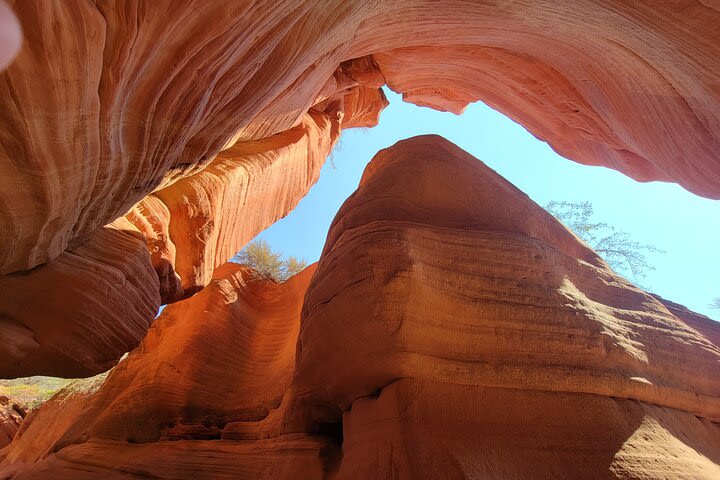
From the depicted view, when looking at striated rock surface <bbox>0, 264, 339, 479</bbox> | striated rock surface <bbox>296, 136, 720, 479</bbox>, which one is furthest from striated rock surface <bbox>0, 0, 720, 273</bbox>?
striated rock surface <bbox>0, 264, 339, 479</bbox>

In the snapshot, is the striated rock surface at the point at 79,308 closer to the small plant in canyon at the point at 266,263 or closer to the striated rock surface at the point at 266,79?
the striated rock surface at the point at 266,79

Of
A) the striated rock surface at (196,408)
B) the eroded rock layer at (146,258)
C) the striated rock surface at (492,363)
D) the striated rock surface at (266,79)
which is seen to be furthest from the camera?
the striated rock surface at (196,408)

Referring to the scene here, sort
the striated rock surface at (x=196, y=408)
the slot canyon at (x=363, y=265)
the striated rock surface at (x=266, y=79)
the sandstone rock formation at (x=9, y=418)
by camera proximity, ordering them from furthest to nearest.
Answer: the sandstone rock formation at (x=9, y=418), the striated rock surface at (x=196, y=408), the slot canyon at (x=363, y=265), the striated rock surface at (x=266, y=79)

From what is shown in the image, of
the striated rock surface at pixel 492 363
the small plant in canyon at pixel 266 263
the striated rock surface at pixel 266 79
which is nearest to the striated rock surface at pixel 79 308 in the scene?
the striated rock surface at pixel 266 79

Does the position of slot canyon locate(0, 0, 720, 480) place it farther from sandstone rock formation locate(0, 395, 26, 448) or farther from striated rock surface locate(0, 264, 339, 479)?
sandstone rock formation locate(0, 395, 26, 448)

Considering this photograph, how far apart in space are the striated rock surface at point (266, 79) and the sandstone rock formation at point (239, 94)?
0.01 metres

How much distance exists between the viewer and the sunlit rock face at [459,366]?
2.59 meters

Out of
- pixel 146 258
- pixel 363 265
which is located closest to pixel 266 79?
pixel 363 265

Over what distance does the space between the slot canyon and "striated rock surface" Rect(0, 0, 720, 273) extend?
2 cm

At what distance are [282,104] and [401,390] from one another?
4944 millimetres

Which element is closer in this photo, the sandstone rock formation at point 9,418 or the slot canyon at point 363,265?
the slot canyon at point 363,265

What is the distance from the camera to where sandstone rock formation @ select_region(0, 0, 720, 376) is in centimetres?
205

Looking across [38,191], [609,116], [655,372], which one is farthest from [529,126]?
[38,191]

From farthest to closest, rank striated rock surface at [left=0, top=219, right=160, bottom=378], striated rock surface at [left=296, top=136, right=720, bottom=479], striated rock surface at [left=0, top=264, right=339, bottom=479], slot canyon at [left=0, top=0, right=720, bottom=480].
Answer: striated rock surface at [left=0, top=264, right=339, bottom=479]
striated rock surface at [left=0, top=219, right=160, bottom=378]
striated rock surface at [left=296, top=136, right=720, bottom=479]
slot canyon at [left=0, top=0, right=720, bottom=480]
